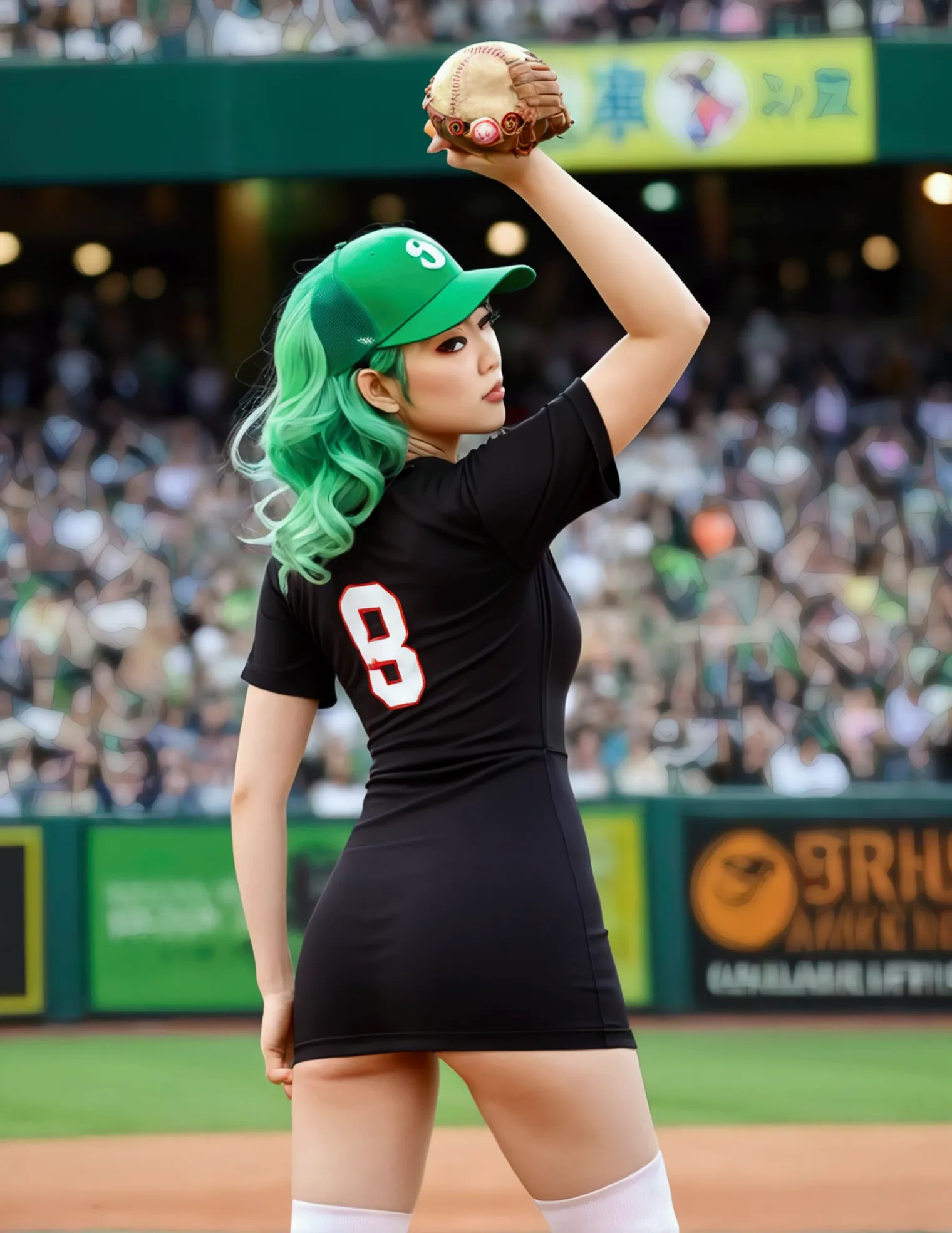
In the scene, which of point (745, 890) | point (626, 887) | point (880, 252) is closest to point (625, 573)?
point (626, 887)

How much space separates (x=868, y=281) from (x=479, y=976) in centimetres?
1349

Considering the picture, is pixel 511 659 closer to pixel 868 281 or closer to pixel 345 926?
pixel 345 926

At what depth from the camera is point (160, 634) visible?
10734 mm

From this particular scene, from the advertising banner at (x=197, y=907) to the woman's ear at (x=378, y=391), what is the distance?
6419 mm

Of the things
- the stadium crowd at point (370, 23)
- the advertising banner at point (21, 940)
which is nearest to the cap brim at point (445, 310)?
the advertising banner at point (21, 940)

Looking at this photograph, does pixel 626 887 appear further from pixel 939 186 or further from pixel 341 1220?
pixel 939 186

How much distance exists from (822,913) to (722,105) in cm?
606

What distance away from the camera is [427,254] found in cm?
229

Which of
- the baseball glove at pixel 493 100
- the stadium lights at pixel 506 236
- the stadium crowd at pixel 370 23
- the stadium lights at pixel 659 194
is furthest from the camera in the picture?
the stadium lights at pixel 506 236

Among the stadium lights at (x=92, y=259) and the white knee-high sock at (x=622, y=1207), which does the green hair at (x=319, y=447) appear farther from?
the stadium lights at (x=92, y=259)

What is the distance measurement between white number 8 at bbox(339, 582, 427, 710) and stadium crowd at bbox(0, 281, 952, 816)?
21.5 feet

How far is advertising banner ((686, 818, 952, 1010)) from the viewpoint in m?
8.27

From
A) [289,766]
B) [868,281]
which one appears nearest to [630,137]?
[868,281]

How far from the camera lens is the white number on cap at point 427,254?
2.27 metres
